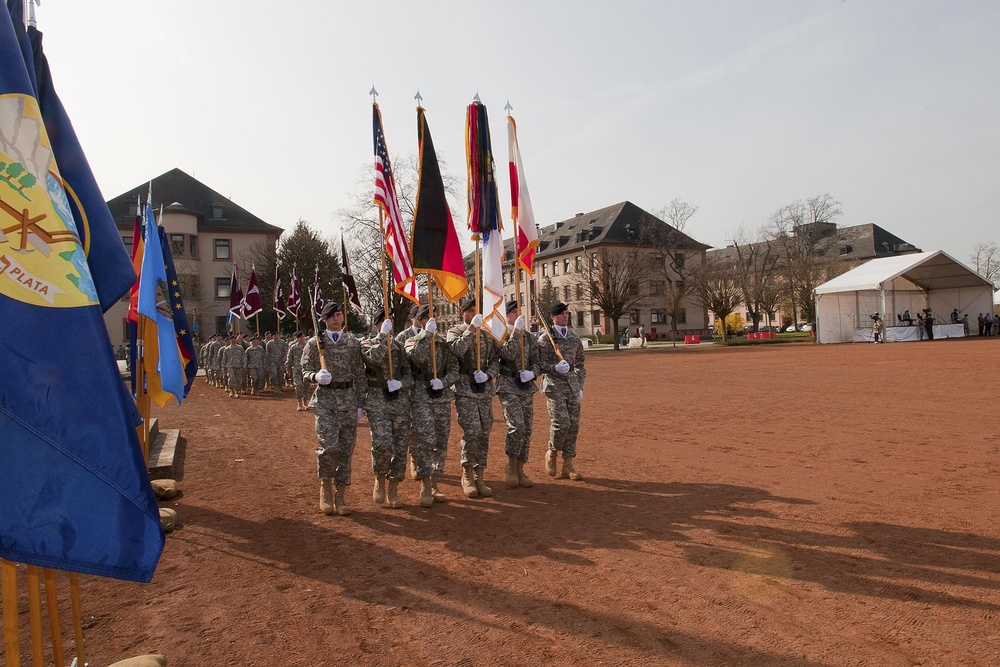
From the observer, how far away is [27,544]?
2.45m

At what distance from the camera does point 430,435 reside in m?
7.57

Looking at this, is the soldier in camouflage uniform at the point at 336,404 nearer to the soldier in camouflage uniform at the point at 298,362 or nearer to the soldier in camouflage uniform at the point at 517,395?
the soldier in camouflage uniform at the point at 517,395

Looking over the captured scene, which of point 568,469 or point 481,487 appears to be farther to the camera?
point 568,469

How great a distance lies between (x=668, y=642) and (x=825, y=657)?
2.81ft

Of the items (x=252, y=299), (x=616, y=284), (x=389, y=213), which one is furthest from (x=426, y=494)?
(x=616, y=284)

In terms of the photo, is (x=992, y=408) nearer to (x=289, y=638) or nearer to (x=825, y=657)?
(x=825, y=657)

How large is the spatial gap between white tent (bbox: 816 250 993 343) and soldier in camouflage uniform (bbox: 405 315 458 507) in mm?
37644

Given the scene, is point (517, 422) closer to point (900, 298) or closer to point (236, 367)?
point (236, 367)

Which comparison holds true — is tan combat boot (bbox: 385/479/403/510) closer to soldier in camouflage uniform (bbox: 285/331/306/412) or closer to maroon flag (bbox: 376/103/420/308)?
maroon flag (bbox: 376/103/420/308)

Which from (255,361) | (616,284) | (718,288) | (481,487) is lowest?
(481,487)

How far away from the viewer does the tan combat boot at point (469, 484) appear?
779 cm

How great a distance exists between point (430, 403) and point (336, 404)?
1.08m

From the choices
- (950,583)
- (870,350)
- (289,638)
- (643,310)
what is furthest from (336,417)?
(643,310)

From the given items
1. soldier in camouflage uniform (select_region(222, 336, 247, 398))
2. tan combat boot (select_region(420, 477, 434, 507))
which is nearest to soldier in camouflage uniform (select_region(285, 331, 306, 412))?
soldier in camouflage uniform (select_region(222, 336, 247, 398))
